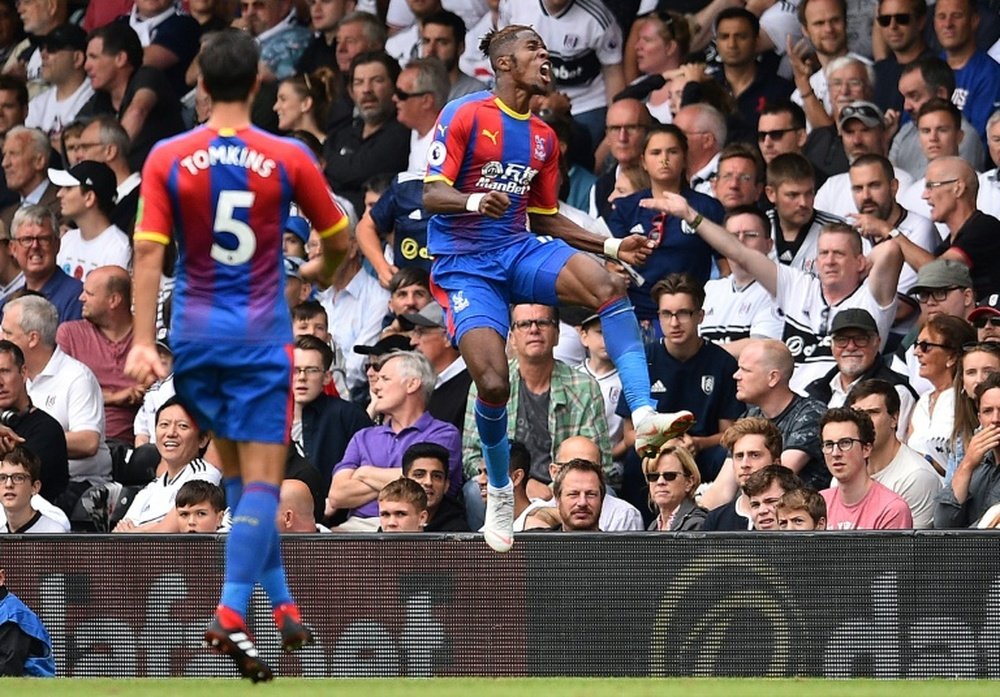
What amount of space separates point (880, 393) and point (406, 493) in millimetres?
2611

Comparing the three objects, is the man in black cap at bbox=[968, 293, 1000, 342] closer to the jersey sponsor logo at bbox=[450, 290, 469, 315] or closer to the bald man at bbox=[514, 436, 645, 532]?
the bald man at bbox=[514, 436, 645, 532]

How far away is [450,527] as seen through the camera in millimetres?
11133

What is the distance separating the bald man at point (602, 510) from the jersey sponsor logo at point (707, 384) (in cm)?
Result: 93

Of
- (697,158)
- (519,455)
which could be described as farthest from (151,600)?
(697,158)

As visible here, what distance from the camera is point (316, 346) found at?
1222 centimetres

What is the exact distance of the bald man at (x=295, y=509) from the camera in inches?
435

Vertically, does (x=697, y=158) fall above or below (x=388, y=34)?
below

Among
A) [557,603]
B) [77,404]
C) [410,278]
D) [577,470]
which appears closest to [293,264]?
[410,278]

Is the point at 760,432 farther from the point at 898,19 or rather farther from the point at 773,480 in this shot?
the point at 898,19

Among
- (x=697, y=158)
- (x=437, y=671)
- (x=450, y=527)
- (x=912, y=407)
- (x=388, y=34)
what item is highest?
(x=388, y=34)

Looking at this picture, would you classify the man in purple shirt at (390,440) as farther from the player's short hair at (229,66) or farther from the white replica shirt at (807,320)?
the player's short hair at (229,66)

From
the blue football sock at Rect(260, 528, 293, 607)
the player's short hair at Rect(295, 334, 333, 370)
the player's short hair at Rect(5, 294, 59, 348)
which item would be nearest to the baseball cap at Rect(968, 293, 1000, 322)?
the player's short hair at Rect(295, 334, 333, 370)

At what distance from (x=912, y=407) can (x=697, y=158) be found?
10.0 feet

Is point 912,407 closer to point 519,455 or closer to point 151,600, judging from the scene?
point 519,455
